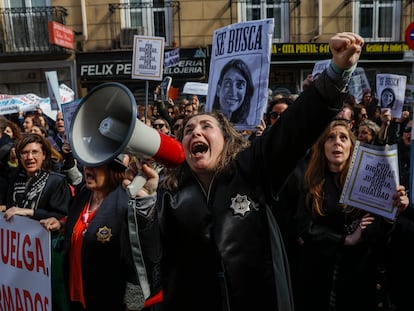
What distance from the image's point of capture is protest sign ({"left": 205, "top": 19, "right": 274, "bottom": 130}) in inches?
125

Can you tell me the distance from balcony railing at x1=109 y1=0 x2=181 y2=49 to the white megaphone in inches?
513

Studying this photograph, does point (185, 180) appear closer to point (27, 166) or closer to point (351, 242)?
point (351, 242)

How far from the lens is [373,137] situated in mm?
4355

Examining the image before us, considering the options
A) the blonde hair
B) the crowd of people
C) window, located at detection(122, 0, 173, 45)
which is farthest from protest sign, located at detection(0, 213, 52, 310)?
window, located at detection(122, 0, 173, 45)

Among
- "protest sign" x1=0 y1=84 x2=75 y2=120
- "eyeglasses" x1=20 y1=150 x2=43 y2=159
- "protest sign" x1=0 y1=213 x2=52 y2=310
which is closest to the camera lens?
"protest sign" x1=0 y1=213 x2=52 y2=310

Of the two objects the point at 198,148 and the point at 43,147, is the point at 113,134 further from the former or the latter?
the point at 43,147

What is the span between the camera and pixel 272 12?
48.1ft

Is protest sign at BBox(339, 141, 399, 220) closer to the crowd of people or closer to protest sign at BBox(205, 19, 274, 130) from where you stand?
the crowd of people

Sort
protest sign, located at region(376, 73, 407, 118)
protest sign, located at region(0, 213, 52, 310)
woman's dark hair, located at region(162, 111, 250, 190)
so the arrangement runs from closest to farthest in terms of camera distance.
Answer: woman's dark hair, located at region(162, 111, 250, 190), protest sign, located at region(0, 213, 52, 310), protest sign, located at region(376, 73, 407, 118)

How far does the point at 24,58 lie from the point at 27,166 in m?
12.7

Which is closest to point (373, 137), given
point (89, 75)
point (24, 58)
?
point (89, 75)

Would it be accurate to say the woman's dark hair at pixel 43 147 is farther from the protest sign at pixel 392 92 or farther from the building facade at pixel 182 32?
the building facade at pixel 182 32

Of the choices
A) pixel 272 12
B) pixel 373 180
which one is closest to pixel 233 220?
pixel 373 180

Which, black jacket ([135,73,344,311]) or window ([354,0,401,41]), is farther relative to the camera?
window ([354,0,401,41])
